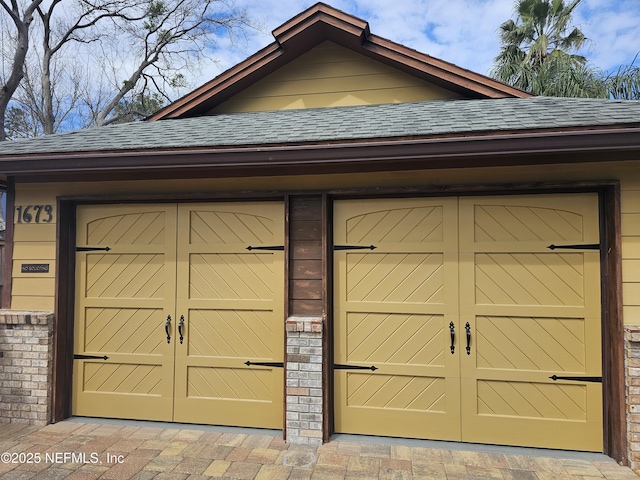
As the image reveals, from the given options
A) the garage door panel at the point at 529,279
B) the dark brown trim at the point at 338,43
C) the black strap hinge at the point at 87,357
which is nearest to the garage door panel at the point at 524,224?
the garage door panel at the point at 529,279

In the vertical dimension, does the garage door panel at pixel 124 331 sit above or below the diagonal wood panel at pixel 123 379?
above

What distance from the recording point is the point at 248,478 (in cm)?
290

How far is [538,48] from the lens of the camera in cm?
1142

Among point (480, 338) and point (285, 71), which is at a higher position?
point (285, 71)

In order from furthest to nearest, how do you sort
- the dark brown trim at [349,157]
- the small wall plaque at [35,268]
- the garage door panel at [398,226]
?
the small wall plaque at [35,268]
the garage door panel at [398,226]
the dark brown trim at [349,157]

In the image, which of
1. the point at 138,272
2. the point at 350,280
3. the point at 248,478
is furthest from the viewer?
the point at 138,272

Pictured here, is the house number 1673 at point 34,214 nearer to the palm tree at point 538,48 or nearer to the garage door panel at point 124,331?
the garage door panel at point 124,331

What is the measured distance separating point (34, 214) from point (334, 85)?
3.33 m

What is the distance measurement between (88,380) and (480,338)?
3.68 meters

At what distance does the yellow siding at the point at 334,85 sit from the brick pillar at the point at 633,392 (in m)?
2.82

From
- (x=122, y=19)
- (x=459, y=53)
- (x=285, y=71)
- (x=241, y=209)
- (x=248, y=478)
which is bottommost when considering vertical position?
(x=248, y=478)

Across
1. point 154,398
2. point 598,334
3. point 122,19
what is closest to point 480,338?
point 598,334

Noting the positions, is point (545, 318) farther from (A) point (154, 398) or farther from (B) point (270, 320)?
(A) point (154, 398)

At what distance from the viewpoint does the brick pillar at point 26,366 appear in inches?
149
